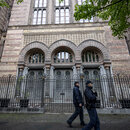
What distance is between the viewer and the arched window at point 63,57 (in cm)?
1134

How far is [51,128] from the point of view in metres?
3.74

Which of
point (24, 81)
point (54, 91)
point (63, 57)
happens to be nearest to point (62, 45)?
point (63, 57)

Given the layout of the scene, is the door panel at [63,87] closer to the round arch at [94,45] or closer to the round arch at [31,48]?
the round arch at [31,48]

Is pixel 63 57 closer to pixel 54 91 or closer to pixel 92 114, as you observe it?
pixel 54 91

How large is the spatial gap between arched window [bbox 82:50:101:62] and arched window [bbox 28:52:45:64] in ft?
16.0

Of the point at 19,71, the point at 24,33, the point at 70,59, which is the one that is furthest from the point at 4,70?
the point at 70,59

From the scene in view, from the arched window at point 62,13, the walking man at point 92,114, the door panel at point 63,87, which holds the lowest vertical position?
the walking man at point 92,114

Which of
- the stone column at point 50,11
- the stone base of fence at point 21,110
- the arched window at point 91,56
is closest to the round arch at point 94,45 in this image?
the arched window at point 91,56

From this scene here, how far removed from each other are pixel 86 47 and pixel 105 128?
8.62 metres

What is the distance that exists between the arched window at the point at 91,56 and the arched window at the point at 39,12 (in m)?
7.16

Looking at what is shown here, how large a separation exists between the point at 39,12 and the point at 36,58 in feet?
23.4

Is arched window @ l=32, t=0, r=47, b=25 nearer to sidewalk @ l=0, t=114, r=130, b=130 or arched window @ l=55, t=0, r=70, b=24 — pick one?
arched window @ l=55, t=0, r=70, b=24

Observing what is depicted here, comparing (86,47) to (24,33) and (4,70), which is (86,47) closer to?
(24,33)

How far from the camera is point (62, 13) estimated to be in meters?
13.9
